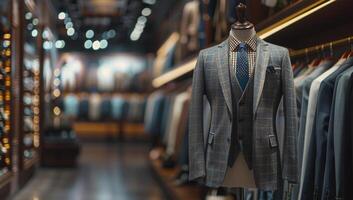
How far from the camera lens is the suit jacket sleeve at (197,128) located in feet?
9.45

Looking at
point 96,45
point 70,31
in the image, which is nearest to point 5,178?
point 70,31

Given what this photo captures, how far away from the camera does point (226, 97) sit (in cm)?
281

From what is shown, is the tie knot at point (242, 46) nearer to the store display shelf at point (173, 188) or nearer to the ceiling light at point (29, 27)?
the store display shelf at point (173, 188)

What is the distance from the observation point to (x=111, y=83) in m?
17.6

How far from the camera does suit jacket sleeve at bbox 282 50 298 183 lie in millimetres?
2752

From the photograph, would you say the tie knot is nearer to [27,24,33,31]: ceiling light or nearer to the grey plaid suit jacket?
the grey plaid suit jacket

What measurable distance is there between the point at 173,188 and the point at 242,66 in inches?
147

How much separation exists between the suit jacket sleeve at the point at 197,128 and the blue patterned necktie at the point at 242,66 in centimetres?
19

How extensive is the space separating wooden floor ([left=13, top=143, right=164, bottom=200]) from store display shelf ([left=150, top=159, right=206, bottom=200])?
0.13 metres

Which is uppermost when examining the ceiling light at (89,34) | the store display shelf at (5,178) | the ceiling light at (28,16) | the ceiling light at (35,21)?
the ceiling light at (89,34)

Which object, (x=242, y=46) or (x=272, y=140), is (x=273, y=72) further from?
(x=272, y=140)

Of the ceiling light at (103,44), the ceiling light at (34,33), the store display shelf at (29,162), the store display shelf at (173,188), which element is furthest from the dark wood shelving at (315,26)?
the ceiling light at (103,44)

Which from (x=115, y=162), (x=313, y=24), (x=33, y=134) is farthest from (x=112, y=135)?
(x=313, y=24)

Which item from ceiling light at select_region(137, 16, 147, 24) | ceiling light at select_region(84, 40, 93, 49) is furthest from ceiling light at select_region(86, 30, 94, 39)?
ceiling light at select_region(137, 16, 147, 24)
